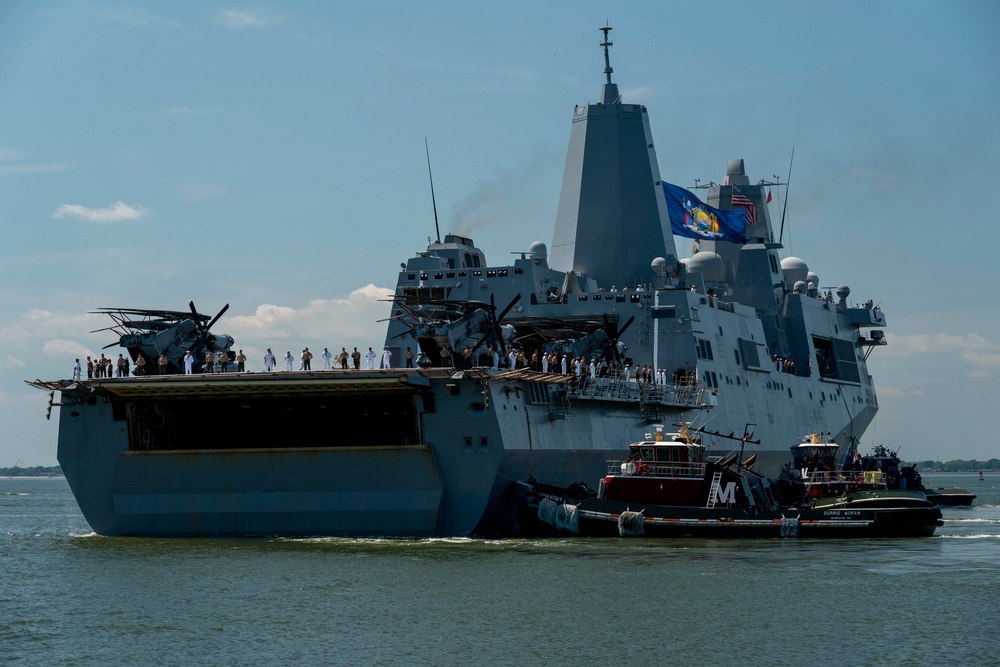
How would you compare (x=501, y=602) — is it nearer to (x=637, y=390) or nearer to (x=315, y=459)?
(x=315, y=459)

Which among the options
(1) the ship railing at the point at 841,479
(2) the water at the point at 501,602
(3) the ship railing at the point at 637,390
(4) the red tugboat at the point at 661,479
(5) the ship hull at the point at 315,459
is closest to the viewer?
(2) the water at the point at 501,602

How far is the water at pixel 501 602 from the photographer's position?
81.1 feet

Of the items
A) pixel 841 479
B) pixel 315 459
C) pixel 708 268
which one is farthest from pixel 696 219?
pixel 315 459

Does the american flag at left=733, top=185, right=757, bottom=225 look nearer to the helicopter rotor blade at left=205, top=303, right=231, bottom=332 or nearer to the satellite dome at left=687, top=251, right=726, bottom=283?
the satellite dome at left=687, top=251, right=726, bottom=283

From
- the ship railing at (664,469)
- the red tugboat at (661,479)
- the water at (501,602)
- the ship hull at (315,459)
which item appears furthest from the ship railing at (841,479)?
the ship hull at (315,459)

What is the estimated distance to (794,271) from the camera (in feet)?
217

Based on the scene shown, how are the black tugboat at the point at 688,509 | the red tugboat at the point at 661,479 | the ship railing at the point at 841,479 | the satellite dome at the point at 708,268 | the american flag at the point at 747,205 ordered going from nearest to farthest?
the black tugboat at the point at 688,509 → the red tugboat at the point at 661,479 → the ship railing at the point at 841,479 → the satellite dome at the point at 708,268 → the american flag at the point at 747,205

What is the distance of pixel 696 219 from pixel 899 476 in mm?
17763

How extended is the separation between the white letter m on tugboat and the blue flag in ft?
53.1

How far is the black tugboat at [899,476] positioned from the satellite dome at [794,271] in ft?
28.8

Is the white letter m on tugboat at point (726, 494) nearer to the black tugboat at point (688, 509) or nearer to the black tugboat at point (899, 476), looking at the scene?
the black tugboat at point (688, 509)

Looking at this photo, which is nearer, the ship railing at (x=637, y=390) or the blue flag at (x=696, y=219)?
the ship railing at (x=637, y=390)

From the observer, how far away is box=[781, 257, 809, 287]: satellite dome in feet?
217

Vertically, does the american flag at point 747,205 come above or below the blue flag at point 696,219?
above
